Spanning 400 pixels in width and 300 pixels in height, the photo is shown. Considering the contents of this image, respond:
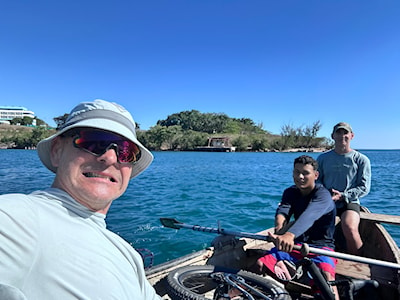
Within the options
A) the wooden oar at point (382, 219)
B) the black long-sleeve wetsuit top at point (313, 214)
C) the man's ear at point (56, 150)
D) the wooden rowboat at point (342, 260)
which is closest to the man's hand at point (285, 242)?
the black long-sleeve wetsuit top at point (313, 214)

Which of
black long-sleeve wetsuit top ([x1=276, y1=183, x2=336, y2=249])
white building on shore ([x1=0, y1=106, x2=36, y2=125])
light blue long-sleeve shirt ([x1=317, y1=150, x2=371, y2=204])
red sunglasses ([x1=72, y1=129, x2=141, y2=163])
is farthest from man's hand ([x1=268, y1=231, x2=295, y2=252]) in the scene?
white building on shore ([x1=0, y1=106, x2=36, y2=125])

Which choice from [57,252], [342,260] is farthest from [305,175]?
[57,252]

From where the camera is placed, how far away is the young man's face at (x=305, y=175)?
3779 mm

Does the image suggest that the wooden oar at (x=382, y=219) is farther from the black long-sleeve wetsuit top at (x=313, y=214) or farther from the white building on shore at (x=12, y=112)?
the white building on shore at (x=12, y=112)

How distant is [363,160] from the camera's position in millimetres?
5000

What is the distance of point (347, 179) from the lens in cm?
505

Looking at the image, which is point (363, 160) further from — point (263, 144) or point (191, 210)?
point (263, 144)

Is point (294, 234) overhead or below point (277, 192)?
overhead

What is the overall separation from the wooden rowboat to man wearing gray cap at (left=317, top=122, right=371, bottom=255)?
17.9 inches

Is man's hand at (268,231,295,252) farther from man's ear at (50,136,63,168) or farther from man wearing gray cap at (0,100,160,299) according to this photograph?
man's ear at (50,136,63,168)

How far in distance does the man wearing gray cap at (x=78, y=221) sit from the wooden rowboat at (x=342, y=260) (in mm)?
2248

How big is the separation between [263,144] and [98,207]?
326 feet

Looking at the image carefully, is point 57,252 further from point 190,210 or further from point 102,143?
point 190,210

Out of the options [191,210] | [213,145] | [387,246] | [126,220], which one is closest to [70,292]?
[387,246]
